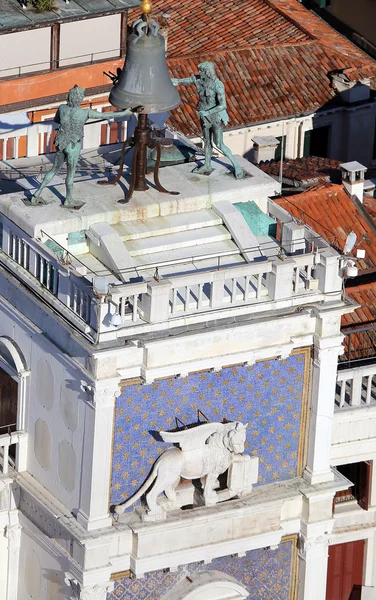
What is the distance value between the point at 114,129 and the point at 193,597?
1084cm

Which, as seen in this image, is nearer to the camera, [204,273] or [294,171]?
[204,273]

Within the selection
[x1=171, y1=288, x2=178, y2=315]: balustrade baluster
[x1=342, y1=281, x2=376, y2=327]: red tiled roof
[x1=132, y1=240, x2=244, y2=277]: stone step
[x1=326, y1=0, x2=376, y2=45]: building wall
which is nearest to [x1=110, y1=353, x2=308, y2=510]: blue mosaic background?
[x1=171, y1=288, x2=178, y2=315]: balustrade baluster

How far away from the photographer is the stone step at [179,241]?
2030 inches

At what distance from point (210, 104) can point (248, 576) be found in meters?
9.86

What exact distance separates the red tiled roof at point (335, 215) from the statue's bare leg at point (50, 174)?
11.3m

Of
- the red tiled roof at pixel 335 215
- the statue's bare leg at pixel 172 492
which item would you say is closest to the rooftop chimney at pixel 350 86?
the red tiled roof at pixel 335 215

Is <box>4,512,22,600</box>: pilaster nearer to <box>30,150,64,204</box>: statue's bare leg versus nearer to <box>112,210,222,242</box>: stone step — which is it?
<box>112,210,222,242</box>: stone step

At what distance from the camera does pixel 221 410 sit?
51969 mm

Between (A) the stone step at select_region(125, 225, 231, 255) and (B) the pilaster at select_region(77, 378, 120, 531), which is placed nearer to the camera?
(B) the pilaster at select_region(77, 378, 120, 531)

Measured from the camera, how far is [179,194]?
52469mm

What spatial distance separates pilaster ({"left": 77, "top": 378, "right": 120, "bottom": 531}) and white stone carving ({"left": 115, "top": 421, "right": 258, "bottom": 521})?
47 cm

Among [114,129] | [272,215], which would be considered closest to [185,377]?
[272,215]

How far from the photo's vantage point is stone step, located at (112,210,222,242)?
51.7 m

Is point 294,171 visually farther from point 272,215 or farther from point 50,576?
point 50,576
